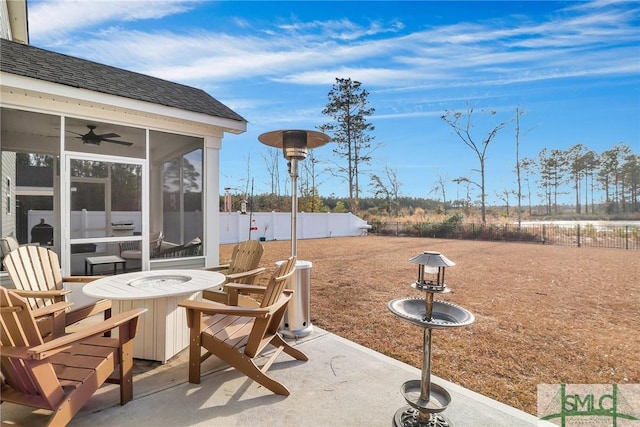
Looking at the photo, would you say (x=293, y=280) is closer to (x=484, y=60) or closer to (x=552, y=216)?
(x=484, y=60)

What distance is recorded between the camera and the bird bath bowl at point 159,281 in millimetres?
2683

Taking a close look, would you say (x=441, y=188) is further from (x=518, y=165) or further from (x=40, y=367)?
(x=40, y=367)

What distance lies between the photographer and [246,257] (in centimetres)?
383

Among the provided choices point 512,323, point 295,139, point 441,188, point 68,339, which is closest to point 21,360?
point 68,339

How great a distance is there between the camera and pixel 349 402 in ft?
6.75

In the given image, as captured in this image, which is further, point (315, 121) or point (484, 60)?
point (315, 121)

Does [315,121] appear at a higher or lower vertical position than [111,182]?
higher

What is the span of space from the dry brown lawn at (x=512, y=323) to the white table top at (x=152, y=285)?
1.68 meters

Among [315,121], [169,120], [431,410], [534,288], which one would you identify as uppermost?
[315,121]

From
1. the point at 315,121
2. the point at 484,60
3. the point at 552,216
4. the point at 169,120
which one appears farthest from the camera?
the point at 552,216

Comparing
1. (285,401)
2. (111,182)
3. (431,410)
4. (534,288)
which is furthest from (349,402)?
(534,288)

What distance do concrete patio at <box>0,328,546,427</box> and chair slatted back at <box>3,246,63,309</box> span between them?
940 millimetres

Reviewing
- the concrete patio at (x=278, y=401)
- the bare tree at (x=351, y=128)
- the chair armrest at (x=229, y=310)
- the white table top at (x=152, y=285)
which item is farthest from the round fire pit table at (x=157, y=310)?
the bare tree at (x=351, y=128)

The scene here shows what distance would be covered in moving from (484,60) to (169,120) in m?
10.1
